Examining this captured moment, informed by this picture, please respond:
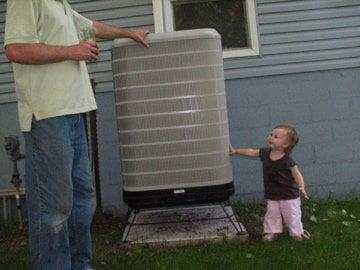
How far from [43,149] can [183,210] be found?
2333mm

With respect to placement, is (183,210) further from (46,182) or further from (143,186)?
(46,182)

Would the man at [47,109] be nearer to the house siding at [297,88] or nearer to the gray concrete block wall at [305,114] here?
the house siding at [297,88]

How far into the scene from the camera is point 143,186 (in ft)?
13.1

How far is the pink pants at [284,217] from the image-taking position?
396 cm

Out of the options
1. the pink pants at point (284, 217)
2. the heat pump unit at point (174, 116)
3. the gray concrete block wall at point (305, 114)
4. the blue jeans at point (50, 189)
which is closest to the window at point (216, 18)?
the gray concrete block wall at point (305, 114)

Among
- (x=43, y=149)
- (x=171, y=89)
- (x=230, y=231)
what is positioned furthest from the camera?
(x=230, y=231)

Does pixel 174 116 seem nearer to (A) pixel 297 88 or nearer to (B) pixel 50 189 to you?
(B) pixel 50 189

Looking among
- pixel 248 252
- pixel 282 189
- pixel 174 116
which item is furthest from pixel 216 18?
pixel 248 252

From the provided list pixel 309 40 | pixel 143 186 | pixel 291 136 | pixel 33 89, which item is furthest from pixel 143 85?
pixel 309 40

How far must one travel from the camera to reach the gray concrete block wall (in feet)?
17.1

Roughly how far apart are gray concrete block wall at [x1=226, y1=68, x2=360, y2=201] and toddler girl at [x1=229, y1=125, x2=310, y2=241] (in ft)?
3.88

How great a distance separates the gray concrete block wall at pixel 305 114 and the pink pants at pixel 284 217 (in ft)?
4.08

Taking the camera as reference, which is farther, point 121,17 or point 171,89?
point 121,17

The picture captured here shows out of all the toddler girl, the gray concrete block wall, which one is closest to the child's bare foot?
the toddler girl
